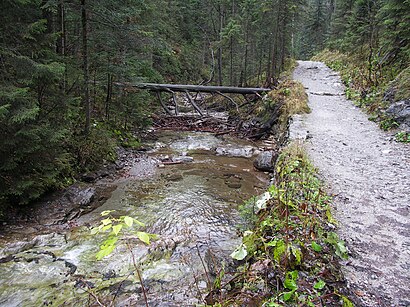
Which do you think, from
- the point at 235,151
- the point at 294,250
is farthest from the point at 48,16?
the point at 294,250

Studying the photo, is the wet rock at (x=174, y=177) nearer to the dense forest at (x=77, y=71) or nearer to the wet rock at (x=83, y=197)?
the dense forest at (x=77, y=71)

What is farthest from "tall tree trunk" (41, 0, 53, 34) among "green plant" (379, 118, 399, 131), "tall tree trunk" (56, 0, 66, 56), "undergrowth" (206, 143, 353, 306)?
"green plant" (379, 118, 399, 131)

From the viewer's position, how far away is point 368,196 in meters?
4.71

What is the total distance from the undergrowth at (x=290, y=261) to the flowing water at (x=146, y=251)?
46cm

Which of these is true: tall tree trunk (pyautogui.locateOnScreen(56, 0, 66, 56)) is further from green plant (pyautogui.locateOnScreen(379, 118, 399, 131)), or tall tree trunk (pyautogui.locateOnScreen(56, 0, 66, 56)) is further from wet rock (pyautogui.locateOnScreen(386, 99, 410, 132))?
wet rock (pyautogui.locateOnScreen(386, 99, 410, 132))

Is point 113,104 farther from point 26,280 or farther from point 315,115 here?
point 26,280

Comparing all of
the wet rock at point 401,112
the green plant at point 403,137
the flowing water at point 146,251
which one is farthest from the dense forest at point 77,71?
the green plant at point 403,137

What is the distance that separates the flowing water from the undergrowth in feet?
1.50

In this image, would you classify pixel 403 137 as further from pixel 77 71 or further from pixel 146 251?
pixel 77 71

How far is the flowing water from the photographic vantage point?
13.8 feet

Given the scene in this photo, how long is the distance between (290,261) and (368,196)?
2.56 metres

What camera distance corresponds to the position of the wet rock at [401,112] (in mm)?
8180

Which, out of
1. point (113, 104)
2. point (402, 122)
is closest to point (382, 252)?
point (402, 122)

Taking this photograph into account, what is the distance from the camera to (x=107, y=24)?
371 inches
